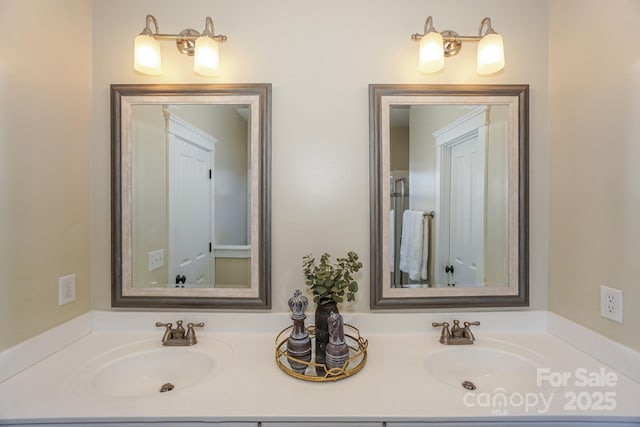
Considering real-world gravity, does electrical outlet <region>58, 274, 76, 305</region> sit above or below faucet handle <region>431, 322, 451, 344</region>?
above

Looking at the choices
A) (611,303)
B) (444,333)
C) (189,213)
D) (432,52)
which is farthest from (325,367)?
(432,52)

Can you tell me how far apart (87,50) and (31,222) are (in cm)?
78

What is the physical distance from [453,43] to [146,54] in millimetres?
1286

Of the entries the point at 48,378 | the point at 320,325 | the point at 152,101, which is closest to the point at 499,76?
the point at 320,325

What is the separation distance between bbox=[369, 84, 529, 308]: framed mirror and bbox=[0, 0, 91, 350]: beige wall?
125 cm

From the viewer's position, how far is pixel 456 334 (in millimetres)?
1191

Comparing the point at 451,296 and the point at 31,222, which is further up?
the point at 31,222

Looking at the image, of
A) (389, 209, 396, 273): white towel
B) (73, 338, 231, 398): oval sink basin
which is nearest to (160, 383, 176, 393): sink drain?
(73, 338, 231, 398): oval sink basin

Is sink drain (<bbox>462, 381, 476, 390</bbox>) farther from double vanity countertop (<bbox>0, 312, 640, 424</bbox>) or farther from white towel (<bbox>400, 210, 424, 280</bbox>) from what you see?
white towel (<bbox>400, 210, 424, 280</bbox>)

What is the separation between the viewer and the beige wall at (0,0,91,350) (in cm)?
95

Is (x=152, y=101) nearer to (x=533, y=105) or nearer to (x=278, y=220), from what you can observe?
(x=278, y=220)

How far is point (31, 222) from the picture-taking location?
1019mm

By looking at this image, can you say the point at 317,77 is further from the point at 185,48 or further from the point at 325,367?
the point at 325,367

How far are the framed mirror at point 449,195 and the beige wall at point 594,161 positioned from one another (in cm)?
13
